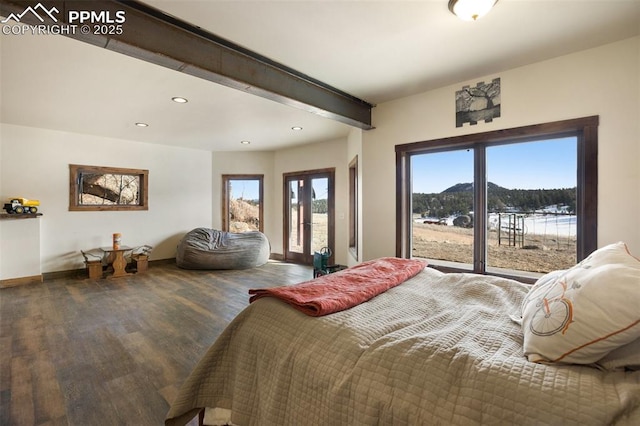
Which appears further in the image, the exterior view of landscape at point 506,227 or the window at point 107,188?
the window at point 107,188

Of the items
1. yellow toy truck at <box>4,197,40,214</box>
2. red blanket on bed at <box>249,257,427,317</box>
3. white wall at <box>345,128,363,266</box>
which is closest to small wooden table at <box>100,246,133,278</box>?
yellow toy truck at <box>4,197,40,214</box>

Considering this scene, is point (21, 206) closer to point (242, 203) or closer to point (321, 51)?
point (242, 203)

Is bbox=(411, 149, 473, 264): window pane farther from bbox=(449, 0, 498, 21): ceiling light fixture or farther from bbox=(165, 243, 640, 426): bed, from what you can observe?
bbox=(165, 243, 640, 426): bed

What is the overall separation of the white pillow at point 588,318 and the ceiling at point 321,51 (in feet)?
6.05

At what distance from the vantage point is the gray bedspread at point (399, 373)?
0.85 metres

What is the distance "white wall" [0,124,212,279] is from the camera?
4.75m

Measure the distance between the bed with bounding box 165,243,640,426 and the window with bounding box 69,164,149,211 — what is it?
536 cm

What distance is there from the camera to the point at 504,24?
2152mm

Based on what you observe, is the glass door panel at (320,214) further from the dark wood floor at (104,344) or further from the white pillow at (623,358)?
the white pillow at (623,358)

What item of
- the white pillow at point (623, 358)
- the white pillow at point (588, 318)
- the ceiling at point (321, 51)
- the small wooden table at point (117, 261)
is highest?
the ceiling at point (321, 51)

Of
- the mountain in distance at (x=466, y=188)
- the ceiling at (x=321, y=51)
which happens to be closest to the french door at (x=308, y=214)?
the ceiling at (x=321, y=51)

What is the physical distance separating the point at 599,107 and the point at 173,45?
342 cm

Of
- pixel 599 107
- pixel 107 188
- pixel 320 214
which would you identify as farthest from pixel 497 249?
pixel 107 188

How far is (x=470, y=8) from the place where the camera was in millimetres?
1884
